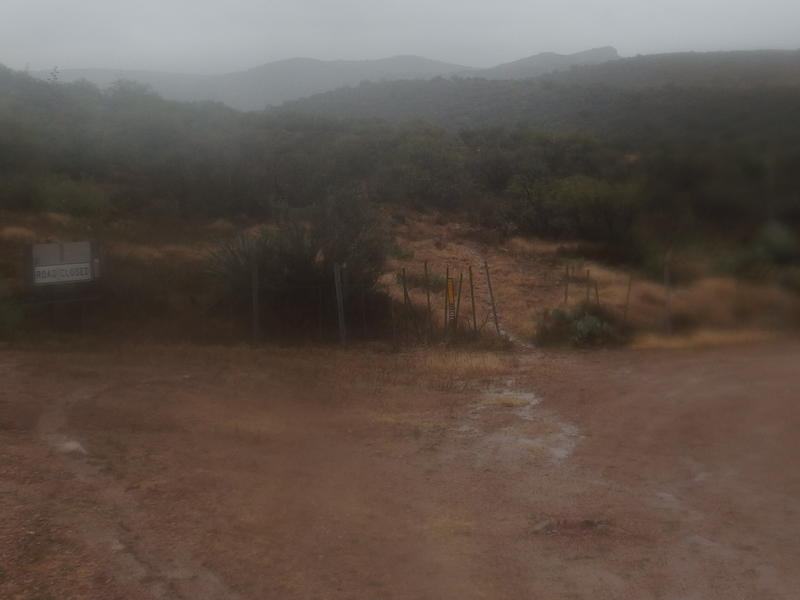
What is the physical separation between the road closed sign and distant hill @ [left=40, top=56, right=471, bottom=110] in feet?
193

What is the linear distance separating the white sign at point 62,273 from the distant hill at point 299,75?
6238 cm

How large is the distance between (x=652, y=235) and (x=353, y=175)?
24.1m

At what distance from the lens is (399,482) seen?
7848mm

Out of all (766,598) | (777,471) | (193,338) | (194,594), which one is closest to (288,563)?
(194,594)

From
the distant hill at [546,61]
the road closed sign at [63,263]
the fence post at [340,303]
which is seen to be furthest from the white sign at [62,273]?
the distant hill at [546,61]

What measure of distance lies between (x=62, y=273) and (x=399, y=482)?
10085mm

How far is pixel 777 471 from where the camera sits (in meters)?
7.87

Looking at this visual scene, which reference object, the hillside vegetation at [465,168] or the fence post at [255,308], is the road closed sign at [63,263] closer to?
the fence post at [255,308]

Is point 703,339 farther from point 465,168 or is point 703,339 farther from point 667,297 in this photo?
point 465,168

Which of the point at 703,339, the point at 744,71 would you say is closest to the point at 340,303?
the point at 703,339

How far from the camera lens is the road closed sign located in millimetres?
15328

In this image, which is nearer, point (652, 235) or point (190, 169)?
point (652, 235)

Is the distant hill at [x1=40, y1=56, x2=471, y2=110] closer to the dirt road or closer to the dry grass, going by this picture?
the dry grass

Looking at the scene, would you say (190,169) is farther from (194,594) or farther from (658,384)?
(194,594)
